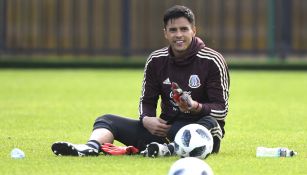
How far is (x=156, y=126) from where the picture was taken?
963 cm

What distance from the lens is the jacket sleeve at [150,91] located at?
9.90 meters

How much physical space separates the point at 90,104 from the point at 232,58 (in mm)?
12408

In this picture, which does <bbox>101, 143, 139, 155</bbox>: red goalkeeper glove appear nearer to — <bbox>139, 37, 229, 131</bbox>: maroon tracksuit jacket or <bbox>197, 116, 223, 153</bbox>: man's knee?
<bbox>139, 37, 229, 131</bbox>: maroon tracksuit jacket

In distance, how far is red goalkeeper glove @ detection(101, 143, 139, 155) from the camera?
955cm

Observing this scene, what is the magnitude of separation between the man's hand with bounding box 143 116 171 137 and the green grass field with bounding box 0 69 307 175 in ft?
1.57

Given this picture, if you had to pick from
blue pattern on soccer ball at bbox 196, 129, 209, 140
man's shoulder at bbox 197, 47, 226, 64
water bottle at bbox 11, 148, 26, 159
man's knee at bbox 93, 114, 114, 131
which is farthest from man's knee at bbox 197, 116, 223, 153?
water bottle at bbox 11, 148, 26, 159

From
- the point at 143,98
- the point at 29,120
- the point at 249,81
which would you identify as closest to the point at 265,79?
the point at 249,81

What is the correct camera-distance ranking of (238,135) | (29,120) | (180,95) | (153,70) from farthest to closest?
(29,120) < (238,135) < (153,70) < (180,95)

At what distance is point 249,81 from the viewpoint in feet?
75.8

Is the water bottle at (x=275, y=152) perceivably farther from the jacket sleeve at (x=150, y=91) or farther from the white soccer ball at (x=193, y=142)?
the jacket sleeve at (x=150, y=91)

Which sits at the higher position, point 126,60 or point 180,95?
point 180,95

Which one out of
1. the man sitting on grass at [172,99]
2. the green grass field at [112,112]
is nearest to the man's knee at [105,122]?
the man sitting on grass at [172,99]

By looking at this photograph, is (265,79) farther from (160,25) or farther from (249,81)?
(160,25)

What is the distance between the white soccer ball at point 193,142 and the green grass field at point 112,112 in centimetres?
15
